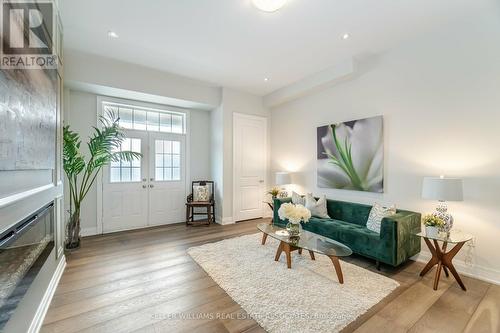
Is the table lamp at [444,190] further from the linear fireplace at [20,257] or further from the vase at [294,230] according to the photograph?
the linear fireplace at [20,257]

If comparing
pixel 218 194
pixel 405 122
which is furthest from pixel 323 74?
pixel 218 194

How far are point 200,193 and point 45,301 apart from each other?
3.22 m

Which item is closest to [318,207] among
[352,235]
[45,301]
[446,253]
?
[352,235]

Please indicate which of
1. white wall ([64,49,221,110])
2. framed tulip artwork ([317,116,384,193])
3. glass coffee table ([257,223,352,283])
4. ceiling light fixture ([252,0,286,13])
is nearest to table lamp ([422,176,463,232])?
framed tulip artwork ([317,116,384,193])

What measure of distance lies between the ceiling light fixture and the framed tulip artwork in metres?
2.32

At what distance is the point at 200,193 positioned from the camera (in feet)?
16.7

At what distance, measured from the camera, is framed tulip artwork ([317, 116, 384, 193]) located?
3.57 metres

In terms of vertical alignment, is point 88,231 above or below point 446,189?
below

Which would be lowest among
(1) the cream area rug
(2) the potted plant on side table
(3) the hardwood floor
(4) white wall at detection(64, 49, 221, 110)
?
(3) the hardwood floor

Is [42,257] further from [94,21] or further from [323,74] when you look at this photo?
[323,74]

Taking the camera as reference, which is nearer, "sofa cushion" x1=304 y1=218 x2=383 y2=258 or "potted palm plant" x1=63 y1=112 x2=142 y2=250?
"sofa cushion" x1=304 y1=218 x2=383 y2=258

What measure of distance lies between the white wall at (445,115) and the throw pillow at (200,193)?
2.96 meters

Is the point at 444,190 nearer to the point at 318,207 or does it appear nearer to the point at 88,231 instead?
the point at 318,207

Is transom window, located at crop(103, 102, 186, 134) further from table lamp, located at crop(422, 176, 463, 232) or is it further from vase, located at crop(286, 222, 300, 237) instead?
table lamp, located at crop(422, 176, 463, 232)
